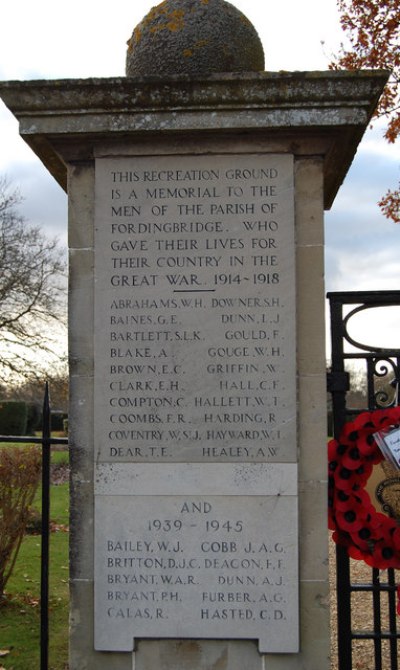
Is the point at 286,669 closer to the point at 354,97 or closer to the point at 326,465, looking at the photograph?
the point at 326,465

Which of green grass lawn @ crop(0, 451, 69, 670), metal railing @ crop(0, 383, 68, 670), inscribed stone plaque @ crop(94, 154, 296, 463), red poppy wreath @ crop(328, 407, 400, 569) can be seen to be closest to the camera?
inscribed stone plaque @ crop(94, 154, 296, 463)

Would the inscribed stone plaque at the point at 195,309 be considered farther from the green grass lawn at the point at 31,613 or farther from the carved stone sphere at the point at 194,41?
the green grass lawn at the point at 31,613

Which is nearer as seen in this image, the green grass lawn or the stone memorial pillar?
the stone memorial pillar

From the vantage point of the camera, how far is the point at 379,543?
3314mm

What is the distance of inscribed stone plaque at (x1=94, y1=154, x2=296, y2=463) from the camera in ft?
10.1

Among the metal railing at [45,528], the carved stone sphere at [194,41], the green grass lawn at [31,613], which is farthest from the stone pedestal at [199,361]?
the green grass lawn at [31,613]

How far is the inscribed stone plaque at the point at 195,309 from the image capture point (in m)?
3.07

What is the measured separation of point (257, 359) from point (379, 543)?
1045 mm

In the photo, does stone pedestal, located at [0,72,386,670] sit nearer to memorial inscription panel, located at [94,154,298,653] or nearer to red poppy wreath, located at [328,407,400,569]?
memorial inscription panel, located at [94,154,298,653]

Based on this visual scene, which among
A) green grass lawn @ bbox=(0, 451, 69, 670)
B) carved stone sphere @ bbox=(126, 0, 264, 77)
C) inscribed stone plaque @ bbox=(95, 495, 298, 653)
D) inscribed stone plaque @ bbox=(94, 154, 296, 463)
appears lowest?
green grass lawn @ bbox=(0, 451, 69, 670)

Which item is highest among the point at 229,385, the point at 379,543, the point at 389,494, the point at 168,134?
the point at 168,134

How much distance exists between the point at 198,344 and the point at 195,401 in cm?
24

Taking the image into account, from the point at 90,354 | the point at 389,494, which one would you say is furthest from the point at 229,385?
the point at 389,494

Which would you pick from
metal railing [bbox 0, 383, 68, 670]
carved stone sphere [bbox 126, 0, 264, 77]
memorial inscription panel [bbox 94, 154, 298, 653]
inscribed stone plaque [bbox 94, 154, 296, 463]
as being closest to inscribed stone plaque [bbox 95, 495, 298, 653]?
memorial inscription panel [bbox 94, 154, 298, 653]
